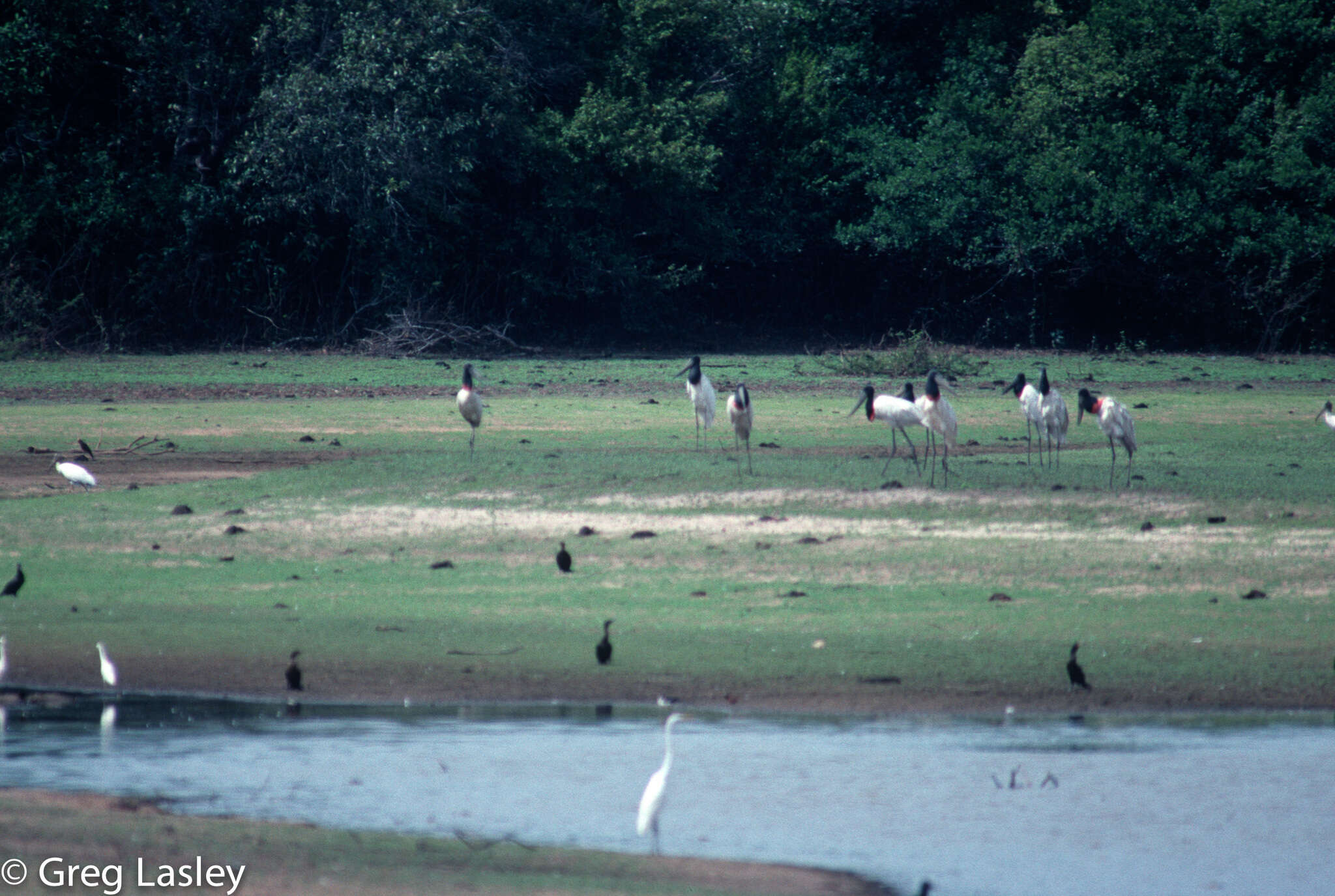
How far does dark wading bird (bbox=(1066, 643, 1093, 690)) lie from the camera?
8203 millimetres

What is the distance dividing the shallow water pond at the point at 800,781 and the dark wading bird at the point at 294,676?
19cm

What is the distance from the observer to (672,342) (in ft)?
128

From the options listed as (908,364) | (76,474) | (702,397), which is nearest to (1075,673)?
(76,474)

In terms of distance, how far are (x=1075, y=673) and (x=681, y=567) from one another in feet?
12.3

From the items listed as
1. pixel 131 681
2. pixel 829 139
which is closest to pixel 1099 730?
pixel 131 681

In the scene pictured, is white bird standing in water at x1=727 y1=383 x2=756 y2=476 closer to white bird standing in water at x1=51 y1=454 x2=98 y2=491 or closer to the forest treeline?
white bird standing in water at x1=51 y1=454 x2=98 y2=491

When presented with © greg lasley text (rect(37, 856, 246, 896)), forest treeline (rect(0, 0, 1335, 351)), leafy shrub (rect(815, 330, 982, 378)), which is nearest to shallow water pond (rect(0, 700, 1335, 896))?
→ © greg lasley text (rect(37, 856, 246, 896))

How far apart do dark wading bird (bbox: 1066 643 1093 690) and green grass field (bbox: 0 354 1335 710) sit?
0.24 feet

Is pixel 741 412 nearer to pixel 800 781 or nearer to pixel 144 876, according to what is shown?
pixel 800 781

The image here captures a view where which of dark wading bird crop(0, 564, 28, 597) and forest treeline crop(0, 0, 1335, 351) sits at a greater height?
forest treeline crop(0, 0, 1335, 351)

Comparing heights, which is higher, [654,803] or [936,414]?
[936,414]

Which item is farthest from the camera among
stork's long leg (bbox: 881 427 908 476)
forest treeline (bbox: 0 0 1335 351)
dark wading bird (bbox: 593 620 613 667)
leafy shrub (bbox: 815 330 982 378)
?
forest treeline (bbox: 0 0 1335 351)

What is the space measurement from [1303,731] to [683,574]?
4.55 meters

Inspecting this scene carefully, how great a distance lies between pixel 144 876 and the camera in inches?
205
